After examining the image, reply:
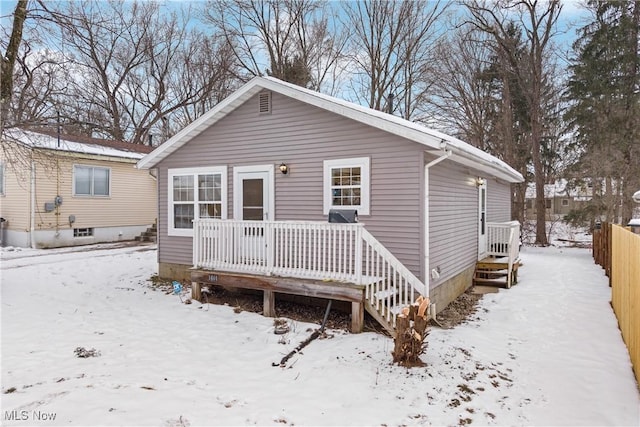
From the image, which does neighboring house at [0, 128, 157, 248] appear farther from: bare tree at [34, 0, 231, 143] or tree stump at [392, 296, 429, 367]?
tree stump at [392, 296, 429, 367]

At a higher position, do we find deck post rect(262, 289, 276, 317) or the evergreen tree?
the evergreen tree

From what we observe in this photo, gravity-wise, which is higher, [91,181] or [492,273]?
[91,181]

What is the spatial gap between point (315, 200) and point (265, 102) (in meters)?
2.41

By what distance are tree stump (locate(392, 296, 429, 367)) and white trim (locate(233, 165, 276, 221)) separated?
4.04 m

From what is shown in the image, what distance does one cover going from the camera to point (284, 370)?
15.0 feet

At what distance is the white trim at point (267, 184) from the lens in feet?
26.1

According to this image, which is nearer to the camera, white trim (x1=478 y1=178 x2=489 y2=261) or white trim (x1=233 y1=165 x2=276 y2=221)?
white trim (x1=233 y1=165 x2=276 y2=221)

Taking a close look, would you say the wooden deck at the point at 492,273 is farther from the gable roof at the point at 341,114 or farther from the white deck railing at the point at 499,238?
the gable roof at the point at 341,114

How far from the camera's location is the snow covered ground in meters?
3.62

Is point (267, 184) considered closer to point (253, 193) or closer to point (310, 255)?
point (253, 193)

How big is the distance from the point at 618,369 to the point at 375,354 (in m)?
2.97

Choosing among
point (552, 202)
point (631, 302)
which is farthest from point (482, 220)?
point (552, 202)

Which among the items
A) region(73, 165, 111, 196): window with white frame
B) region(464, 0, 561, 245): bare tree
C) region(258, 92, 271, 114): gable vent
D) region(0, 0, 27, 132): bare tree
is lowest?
region(73, 165, 111, 196): window with white frame

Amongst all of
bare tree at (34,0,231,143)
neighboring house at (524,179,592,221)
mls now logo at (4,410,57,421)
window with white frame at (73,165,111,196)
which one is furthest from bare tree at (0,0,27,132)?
neighboring house at (524,179,592,221)
